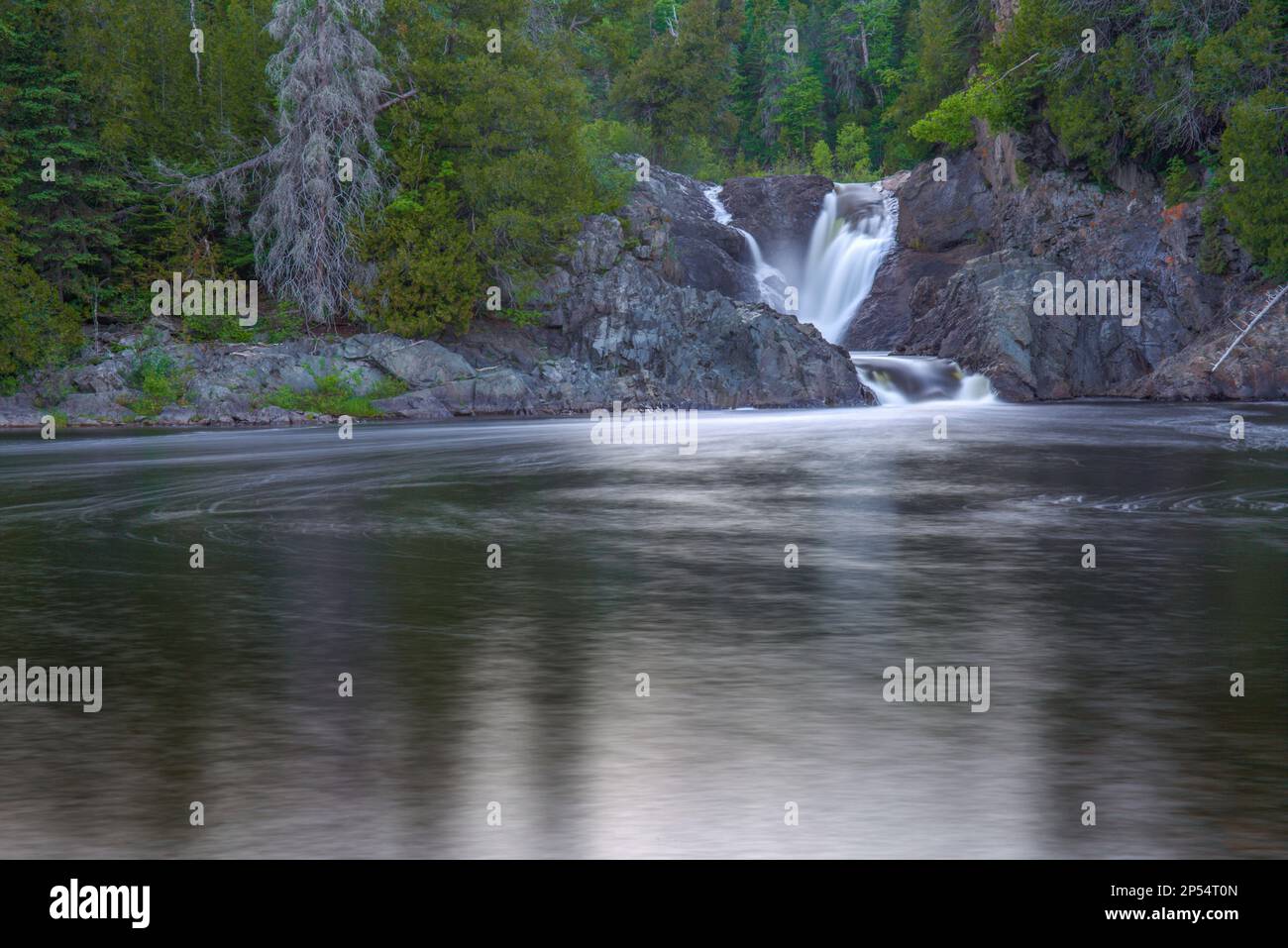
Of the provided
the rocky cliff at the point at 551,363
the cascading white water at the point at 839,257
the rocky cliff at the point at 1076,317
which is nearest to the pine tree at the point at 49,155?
the rocky cliff at the point at 551,363

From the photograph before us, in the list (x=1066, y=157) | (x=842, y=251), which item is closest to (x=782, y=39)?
(x=842, y=251)

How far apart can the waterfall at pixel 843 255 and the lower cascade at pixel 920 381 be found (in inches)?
336

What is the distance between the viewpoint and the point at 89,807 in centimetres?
611

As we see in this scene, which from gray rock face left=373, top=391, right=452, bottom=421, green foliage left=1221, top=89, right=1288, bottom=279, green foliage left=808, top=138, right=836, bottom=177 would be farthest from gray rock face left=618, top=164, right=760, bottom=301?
green foliage left=808, top=138, right=836, bottom=177

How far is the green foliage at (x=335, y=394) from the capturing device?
4288cm

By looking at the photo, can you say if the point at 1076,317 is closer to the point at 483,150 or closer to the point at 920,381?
the point at 920,381

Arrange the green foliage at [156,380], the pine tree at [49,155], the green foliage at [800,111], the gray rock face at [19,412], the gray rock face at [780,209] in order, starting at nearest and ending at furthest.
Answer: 1. the gray rock face at [19,412]
2. the green foliage at [156,380]
3. the pine tree at [49,155]
4. the gray rock face at [780,209]
5. the green foliage at [800,111]

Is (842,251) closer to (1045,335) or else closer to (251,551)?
(1045,335)

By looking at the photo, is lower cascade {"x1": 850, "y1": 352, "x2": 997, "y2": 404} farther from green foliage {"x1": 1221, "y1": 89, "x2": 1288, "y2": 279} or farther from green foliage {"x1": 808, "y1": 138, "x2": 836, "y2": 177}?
green foliage {"x1": 808, "y1": 138, "x2": 836, "y2": 177}

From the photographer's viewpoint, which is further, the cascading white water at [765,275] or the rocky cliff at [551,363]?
the cascading white water at [765,275]

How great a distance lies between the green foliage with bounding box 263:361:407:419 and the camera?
42.9 metres

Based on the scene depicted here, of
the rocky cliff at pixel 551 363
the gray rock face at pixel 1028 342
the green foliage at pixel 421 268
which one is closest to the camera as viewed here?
the rocky cliff at pixel 551 363

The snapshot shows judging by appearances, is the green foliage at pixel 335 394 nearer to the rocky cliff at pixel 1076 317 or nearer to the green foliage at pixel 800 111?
the rocky cliff at pixel 1076 317

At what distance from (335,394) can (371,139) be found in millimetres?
9540
